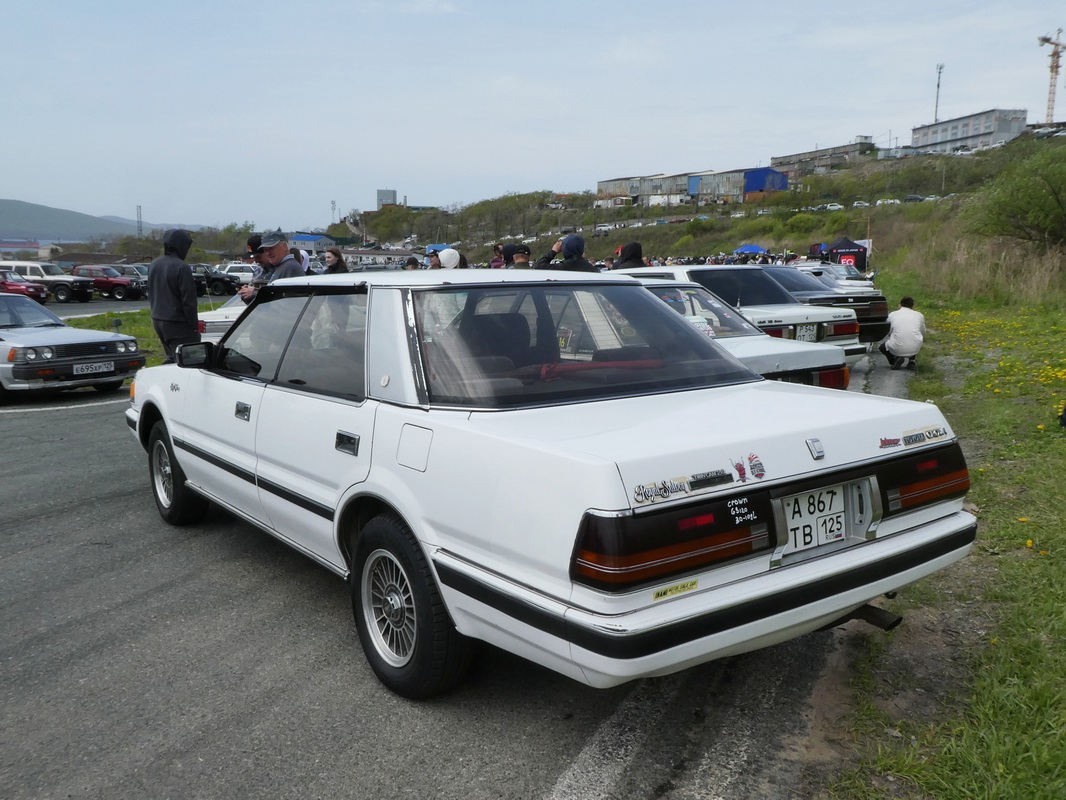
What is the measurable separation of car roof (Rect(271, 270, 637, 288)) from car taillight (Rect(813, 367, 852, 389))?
2.87 metres

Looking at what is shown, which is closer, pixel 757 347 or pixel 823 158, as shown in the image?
pixel 757 347

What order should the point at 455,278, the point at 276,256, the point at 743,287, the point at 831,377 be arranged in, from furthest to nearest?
1. the point at 743,287
2. the point at 276,256
3. the point at 831,377
4. the point at 455,278

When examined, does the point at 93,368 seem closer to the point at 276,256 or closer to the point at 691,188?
the point at 276,256

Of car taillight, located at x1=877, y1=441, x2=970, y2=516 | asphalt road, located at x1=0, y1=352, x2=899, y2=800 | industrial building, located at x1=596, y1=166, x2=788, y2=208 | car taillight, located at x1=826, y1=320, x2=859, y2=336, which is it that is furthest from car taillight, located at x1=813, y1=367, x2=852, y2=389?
industrial building, located at x1=596, y1=166, x2=788, y2=208

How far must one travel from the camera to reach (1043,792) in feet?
7.76

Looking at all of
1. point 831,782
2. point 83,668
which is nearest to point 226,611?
point 83,668

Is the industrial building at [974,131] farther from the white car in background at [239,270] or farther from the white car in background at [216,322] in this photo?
the white car in background at [216,322]

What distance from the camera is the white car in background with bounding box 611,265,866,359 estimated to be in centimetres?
923

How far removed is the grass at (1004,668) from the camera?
2494 millimetres

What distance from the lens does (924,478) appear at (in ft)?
9.82

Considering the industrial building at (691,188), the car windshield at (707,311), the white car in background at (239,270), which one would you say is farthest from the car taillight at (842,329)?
the industrial building at (691,188)

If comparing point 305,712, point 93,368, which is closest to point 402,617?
point 305,712

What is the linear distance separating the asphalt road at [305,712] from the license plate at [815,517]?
2.33 ft

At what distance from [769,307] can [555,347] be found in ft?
22.4
